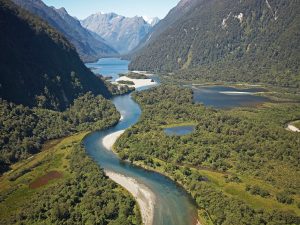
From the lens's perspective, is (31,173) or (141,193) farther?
(31,173)

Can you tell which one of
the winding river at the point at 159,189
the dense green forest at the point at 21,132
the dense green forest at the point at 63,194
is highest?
the dense green forest at the point at 21,132

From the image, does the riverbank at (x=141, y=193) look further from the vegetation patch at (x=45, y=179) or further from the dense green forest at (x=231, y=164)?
the vegetation patch at (x=45, y=179)

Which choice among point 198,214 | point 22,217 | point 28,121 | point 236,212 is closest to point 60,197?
point 22,217

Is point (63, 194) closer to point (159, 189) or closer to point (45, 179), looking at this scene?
point (45, 179)

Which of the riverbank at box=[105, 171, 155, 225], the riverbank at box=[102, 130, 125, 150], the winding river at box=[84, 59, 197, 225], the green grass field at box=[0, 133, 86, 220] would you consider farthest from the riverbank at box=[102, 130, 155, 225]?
the riverbank at box=[102, 130, 125, 150]

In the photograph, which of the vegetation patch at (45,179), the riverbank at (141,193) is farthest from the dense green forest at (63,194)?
the riverbank at (141,193)

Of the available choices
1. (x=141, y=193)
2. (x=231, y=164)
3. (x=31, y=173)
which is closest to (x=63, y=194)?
(x=141, y=193)

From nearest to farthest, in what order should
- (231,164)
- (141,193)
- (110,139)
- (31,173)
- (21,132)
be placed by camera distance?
(141,193)
(31,173)
(231,164)
(21,132)
(110,139)
